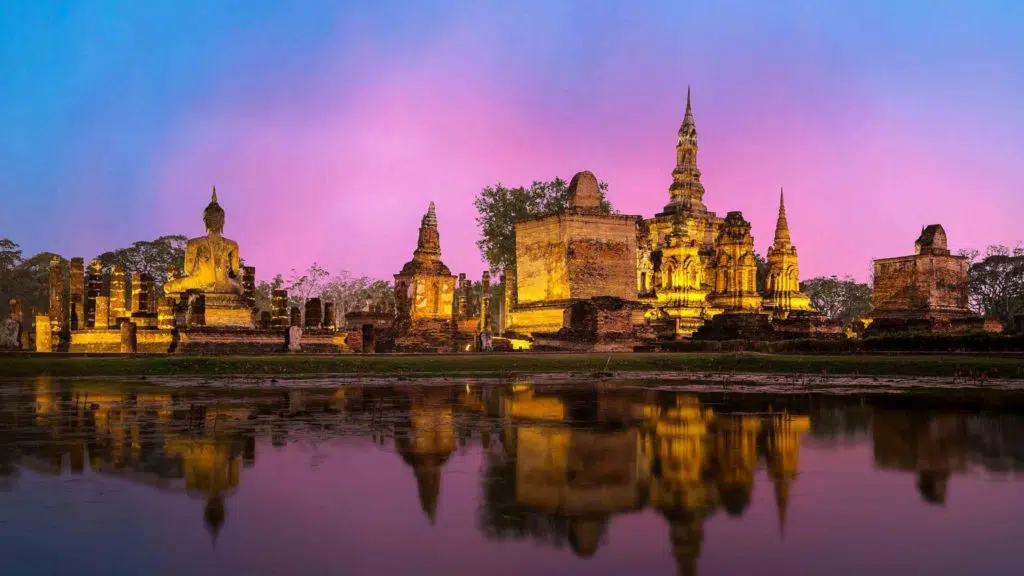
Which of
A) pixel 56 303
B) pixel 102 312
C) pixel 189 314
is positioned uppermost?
pixel 56 303

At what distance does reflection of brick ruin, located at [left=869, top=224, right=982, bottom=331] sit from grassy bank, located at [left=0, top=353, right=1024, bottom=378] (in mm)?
13375

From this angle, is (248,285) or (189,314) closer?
(189,314)

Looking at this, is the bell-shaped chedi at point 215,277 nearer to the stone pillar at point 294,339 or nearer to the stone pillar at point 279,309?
the stone pillar at point 279,309

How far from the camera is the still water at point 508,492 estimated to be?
430 centimetres

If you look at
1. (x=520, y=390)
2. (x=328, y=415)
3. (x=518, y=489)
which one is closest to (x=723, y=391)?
(x=520, y=390)

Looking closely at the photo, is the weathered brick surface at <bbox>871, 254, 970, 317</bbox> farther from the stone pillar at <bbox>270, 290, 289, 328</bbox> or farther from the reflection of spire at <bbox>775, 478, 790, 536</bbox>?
the reflection of spire at <bbox>775, 478, 790, 536</bbox>

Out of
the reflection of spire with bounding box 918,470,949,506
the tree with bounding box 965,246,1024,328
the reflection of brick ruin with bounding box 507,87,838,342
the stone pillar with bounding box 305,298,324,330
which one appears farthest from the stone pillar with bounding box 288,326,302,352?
the tree with bounding box 965,246,1024,328

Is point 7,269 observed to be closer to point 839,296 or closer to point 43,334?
point 43,334

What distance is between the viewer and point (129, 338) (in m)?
27.4

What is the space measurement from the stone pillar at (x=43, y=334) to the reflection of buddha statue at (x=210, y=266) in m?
5.62

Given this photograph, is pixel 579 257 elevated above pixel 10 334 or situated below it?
above

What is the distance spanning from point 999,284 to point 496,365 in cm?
5802

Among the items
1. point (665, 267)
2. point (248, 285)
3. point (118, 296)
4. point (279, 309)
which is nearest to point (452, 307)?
point (279, 309)

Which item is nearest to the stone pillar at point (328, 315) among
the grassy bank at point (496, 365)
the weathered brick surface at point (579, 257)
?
the weathered brick surface at point (579, 257)
